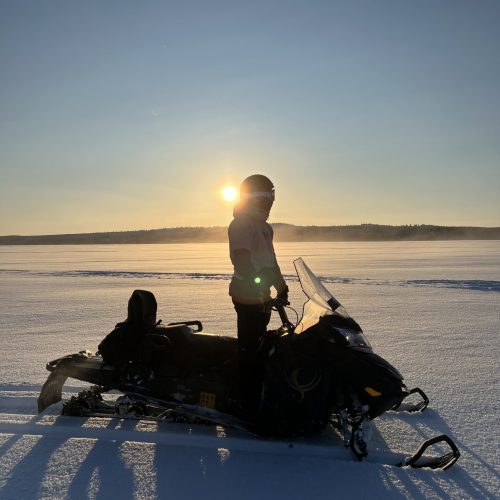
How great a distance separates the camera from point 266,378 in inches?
127

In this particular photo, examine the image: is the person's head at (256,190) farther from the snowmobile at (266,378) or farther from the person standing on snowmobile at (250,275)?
the snowmobile at (266,378)

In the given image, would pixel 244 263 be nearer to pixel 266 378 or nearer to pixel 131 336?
pixel 266 378

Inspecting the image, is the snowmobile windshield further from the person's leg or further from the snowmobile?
Answer: the person's leg

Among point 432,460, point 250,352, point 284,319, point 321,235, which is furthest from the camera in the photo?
point 321,235

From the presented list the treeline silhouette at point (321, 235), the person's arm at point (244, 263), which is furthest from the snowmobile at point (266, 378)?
the treeline silhouette at point (321, 235)

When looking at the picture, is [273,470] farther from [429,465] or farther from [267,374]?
[429,465]

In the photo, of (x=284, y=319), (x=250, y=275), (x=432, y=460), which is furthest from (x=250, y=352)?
(x=432, y=460)

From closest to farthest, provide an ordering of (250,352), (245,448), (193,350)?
1. (245,448)
2. (250,352)
3. (193,350)

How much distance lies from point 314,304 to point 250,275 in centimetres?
53

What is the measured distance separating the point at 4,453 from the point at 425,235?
91.5 m

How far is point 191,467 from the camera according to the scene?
294cm

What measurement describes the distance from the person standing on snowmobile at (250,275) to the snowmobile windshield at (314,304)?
295mm

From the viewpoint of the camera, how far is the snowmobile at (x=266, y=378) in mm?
2975

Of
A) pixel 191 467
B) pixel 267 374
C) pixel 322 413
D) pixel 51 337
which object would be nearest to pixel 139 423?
pixel 191 467
